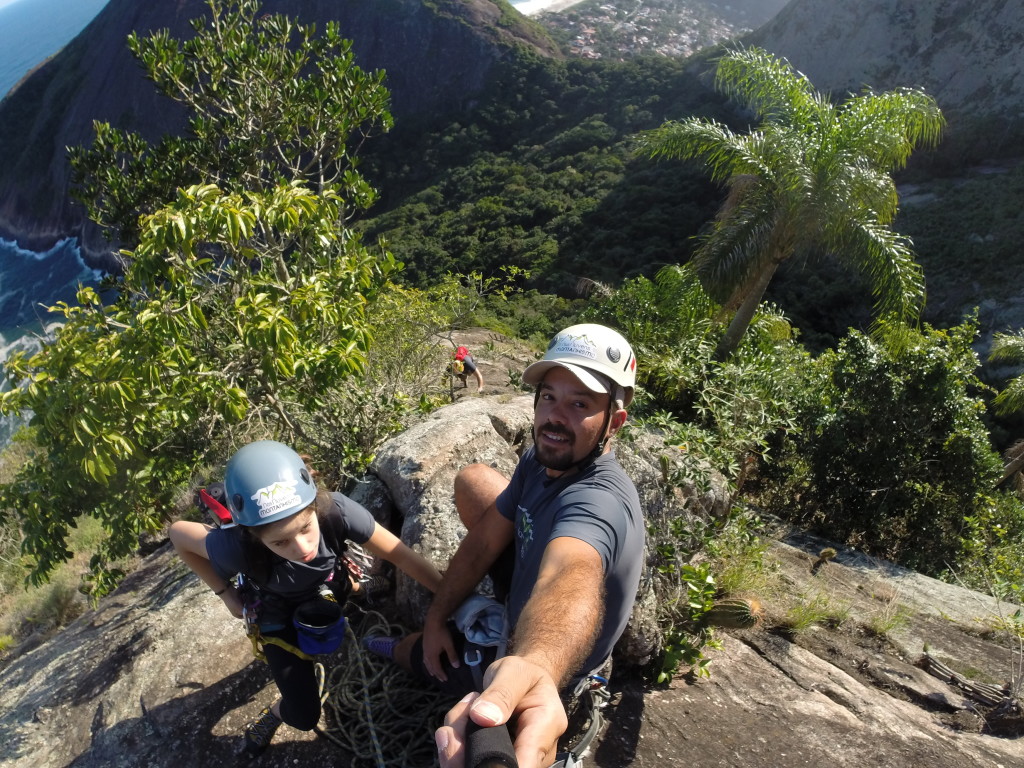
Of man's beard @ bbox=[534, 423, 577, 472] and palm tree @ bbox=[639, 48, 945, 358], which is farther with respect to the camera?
palm tree @ bbox=[639, 48, 945, 358]

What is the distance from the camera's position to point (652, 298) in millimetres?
7344

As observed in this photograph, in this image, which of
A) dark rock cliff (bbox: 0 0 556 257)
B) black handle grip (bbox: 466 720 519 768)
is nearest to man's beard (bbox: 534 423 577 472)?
black handle grip (bbox: 466 720 519 768)

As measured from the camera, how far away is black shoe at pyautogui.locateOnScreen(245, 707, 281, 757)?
2.61m

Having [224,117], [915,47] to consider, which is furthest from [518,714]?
[915,47]

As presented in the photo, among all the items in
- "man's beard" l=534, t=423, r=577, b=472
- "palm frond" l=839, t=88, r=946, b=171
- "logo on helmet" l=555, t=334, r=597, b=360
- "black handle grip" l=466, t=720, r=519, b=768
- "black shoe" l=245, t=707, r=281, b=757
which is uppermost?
"palm frond" l=839, t=88, r=946, b=171

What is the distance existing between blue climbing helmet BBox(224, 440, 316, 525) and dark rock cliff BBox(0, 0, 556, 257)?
61.8 meters

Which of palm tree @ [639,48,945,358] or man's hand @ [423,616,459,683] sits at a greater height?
palm tree @ [639,48,945,358]

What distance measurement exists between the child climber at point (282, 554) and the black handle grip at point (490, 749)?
1.19 m

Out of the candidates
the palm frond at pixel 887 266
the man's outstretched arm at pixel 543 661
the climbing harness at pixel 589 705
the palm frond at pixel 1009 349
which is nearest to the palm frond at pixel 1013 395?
the palm frond at pixel 1009 349

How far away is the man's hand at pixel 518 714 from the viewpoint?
1303mm

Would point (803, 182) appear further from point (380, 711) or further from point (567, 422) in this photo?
point (380, 711)

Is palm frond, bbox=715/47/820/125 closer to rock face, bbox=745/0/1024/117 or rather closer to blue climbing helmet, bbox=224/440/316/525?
blue climbing helmet, bbox=224/440/316/525

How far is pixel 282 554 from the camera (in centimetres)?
232

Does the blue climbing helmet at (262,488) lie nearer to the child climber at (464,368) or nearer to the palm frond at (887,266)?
the child climber at (464,368)
